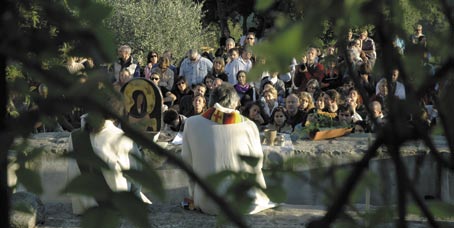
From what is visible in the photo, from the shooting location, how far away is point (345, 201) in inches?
34.9

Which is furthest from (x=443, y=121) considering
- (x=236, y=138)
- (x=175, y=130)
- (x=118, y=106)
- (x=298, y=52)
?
(x=175, y=130)

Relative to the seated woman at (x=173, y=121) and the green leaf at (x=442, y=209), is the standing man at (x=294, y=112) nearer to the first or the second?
the seated woman at (x=173, y=121)

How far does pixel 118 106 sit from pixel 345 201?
46 centimetres

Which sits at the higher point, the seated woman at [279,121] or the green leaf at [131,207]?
the seated woman at [279,121]

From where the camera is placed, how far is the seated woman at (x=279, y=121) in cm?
1014

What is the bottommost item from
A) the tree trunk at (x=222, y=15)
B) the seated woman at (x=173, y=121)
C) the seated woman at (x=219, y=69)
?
the seated woman at (x=173, y=121)

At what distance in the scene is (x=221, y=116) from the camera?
8.45 metres

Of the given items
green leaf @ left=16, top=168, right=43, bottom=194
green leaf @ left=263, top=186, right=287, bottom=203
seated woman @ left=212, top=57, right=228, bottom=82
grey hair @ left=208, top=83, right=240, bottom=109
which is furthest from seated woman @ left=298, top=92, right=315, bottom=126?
green leaf @ left=16, top=168, right=43, bottom=194

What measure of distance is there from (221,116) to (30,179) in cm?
719

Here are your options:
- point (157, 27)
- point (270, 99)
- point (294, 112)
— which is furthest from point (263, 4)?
point (157, 27)

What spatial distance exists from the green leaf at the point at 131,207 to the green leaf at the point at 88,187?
0.05 feet

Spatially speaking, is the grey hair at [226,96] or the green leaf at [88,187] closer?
the green leaf at [88,187]


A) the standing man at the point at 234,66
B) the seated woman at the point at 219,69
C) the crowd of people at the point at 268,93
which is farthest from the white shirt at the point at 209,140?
the standing man at the point at 234,66

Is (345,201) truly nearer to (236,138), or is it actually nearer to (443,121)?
(443,121)
